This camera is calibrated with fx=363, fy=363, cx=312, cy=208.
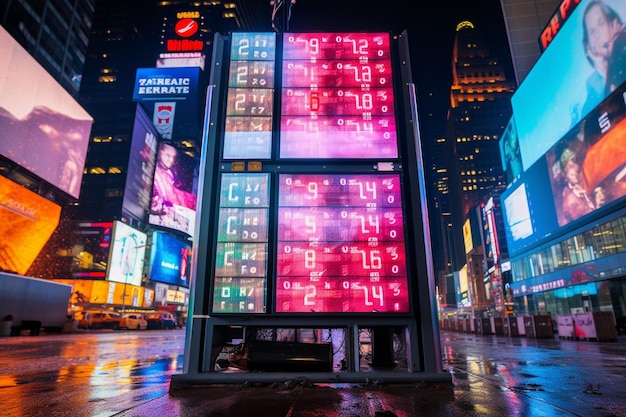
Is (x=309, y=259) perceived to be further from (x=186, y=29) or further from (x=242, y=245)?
(x=186, y=29)

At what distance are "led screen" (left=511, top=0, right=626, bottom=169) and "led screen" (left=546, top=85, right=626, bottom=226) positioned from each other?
1491mm

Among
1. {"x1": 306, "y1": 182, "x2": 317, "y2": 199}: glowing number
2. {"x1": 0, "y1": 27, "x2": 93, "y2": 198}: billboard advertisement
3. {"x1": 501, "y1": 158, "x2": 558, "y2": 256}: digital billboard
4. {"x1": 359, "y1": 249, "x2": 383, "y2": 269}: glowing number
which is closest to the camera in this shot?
{"x1": 359, "y1": 249, "x2": 383, "y2": 269}: glowing number

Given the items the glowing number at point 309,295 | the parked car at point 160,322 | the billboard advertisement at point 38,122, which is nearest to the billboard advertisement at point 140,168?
the billboard advertisement at point 38,122

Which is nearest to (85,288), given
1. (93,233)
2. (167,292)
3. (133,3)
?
(93,233)

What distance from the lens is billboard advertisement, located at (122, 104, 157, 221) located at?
74.8 meters

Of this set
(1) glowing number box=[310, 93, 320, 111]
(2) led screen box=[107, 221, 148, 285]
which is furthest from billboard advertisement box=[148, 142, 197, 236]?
(1) glowing number box=[310, 93, 320, 111]

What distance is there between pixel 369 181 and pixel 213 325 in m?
3.86

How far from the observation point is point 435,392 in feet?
17.5

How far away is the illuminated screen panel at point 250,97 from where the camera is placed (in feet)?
23.8

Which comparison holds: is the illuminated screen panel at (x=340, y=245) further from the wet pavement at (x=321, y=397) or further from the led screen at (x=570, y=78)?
the led screen at (x=570, y=78)

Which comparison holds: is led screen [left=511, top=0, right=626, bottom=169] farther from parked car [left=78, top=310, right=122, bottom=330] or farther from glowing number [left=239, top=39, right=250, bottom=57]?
parked car [left=78, top=310, right=122, bottom=330]

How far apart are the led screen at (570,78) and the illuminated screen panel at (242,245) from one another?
40.9 meters

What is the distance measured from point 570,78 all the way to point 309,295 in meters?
49.5

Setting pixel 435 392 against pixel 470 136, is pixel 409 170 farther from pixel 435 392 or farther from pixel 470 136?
pixel 470 136
